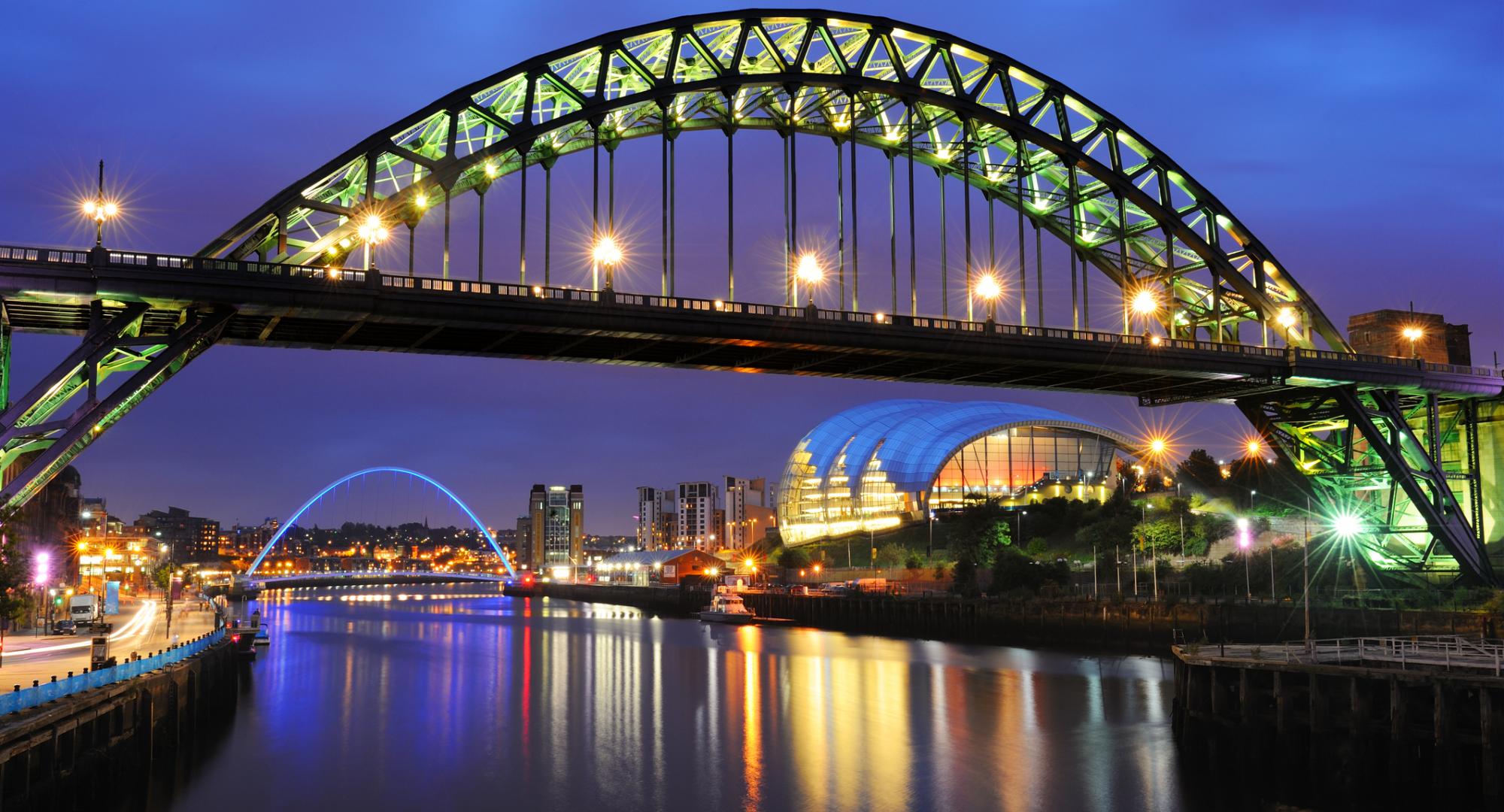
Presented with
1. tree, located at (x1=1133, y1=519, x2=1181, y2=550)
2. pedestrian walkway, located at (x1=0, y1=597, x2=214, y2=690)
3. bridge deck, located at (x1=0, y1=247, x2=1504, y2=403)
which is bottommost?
pedestrian walkway, located at (x1=0, y1=597, x2=214, y2=690)

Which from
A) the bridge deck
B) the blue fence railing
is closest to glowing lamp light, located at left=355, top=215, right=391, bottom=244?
the bridge deck

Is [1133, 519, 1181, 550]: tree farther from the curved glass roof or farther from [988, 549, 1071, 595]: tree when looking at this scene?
the curved glass roof

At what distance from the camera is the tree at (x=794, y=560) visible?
14712 centimetres

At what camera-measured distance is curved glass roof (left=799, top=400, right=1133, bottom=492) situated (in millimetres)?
143250

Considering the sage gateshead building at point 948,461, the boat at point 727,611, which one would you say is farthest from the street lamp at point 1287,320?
the sage gateshead building at point 948,461

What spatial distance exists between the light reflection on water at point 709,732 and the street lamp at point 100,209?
17871 mm

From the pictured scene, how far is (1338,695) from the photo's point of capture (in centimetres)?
3934

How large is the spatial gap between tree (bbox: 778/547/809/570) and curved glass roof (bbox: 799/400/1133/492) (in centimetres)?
1120

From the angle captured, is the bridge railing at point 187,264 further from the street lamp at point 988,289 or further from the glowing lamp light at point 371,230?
the street lamp at point 988,289

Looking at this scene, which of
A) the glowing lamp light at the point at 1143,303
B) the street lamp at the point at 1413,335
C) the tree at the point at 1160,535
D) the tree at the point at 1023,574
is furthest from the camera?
the tree at the point at 1023,574

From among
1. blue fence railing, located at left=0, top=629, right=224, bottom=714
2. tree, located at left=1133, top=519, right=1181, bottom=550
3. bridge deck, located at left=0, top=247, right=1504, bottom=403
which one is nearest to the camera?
blue fence railing, located at left=0, top=629, right=224, bottom=714

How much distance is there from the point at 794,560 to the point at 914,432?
20576mm

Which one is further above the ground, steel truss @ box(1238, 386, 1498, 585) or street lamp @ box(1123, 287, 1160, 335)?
street lamp @ box(1123, 287, 1160, 335)

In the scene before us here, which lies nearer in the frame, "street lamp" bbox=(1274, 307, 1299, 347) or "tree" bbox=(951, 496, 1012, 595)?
"street lamp" bbox=(1274, 307, 1299, 347)
